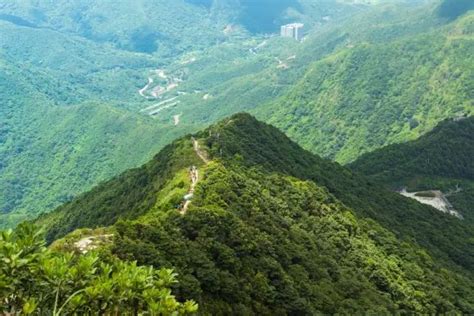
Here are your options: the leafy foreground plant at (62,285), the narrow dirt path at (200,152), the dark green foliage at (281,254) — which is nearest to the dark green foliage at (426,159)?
the dark green foliage at (281,254)

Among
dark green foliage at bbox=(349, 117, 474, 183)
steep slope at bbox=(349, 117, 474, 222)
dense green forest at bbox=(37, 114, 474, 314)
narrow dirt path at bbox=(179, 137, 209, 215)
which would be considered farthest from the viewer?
dark green foliage at bbox=(349, 117, 474, 183)

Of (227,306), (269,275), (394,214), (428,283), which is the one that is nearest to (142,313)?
(227,306)

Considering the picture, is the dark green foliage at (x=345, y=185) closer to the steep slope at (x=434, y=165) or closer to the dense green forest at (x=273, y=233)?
the dense green forest at (x=273, y=233)

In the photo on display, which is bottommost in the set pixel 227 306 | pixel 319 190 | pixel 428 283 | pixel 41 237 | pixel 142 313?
pixel 428 283

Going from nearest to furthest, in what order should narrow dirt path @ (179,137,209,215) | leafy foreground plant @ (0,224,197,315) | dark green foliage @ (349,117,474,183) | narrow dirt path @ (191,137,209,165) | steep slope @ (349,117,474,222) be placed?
leafy foreground plant @ (0,224,197,315)
narrow dirt path @ (179,137,209,215)
narrow dirt path @ (191,137,209,165)
steep slope @ (349,117,474,222)
dark green foliage @ (349,117,474,183)

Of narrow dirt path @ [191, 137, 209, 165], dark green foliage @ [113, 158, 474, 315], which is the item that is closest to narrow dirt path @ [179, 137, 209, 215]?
narrow dirt path @ [191, 137, 209, 165]

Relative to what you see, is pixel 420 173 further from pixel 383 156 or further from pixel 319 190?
pixel 319 190

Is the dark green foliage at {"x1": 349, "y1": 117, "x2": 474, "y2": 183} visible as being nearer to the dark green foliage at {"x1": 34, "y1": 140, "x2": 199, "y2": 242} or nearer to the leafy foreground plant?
the dark green foliage at {"x1": 34, "y1": 140, "x2": 199, "y2": 242}

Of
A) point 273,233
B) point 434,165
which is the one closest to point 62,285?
point 273,233

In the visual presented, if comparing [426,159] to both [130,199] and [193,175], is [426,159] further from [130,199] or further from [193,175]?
[193,175]
